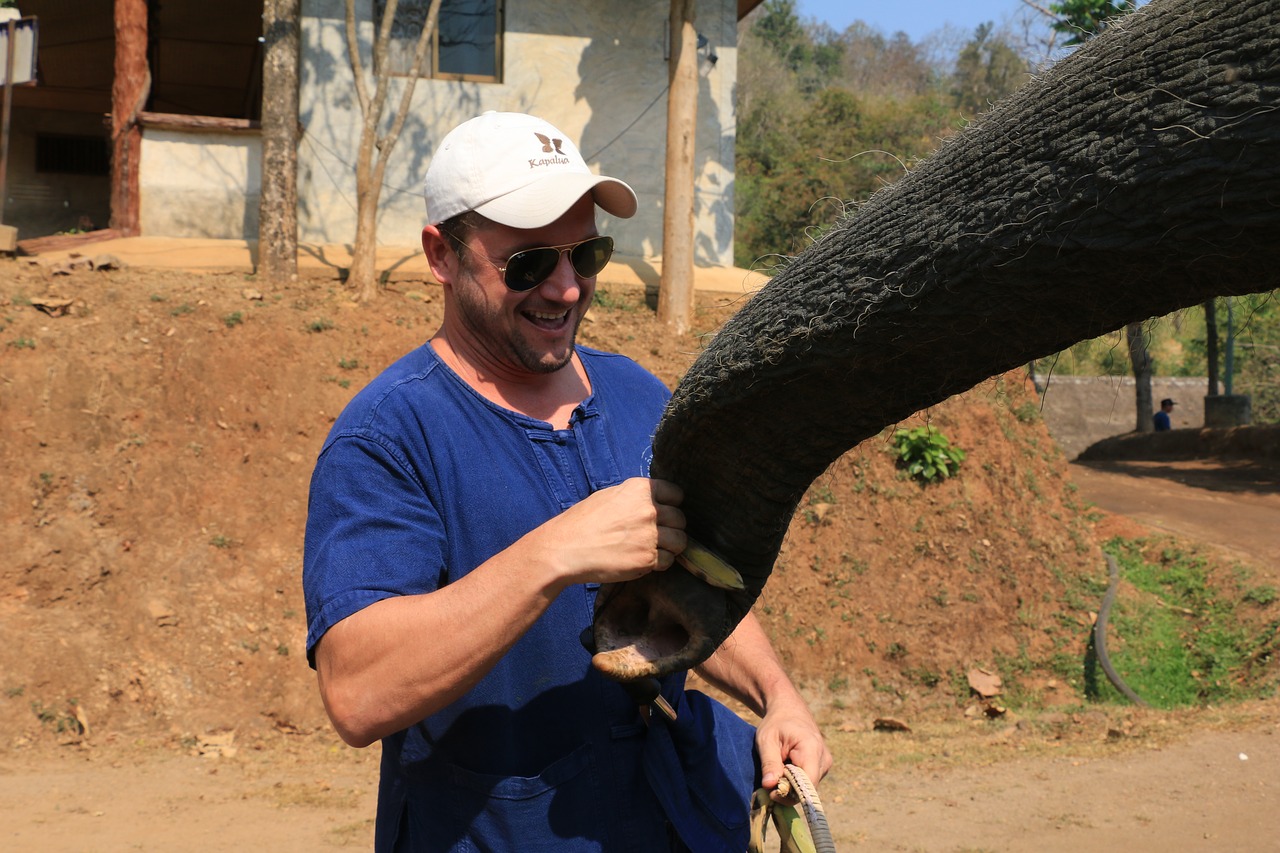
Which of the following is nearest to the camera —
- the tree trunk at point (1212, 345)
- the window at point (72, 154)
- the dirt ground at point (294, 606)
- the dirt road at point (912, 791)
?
the dirt road at point (912, 791)

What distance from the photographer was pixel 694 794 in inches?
88.1

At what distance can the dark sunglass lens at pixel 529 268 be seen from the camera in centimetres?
229

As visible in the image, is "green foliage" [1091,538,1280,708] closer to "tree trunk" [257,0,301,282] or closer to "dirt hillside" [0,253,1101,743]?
"dirt hillside" [0,253,1101,743]

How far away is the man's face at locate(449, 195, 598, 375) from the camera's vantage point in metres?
2.29

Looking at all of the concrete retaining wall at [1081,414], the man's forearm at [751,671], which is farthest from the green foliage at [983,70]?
the man's forearm at [751,671]

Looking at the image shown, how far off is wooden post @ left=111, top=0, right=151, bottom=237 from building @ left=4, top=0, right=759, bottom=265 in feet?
0.05

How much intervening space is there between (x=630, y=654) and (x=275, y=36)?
10.5 meters

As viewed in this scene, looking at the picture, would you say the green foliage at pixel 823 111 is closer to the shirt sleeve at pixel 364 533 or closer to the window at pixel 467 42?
the shirt sleeve at pixel 364 533

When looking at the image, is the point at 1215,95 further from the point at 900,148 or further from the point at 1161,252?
the point at 900,148

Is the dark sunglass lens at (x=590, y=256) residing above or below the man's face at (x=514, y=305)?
above

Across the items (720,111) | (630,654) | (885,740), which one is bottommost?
(885,740)

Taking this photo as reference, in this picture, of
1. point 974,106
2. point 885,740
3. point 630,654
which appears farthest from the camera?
point 974,106

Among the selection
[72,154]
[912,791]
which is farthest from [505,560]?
[72,154]

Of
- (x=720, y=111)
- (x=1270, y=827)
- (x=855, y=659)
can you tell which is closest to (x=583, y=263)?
(x=1270, y=827)
